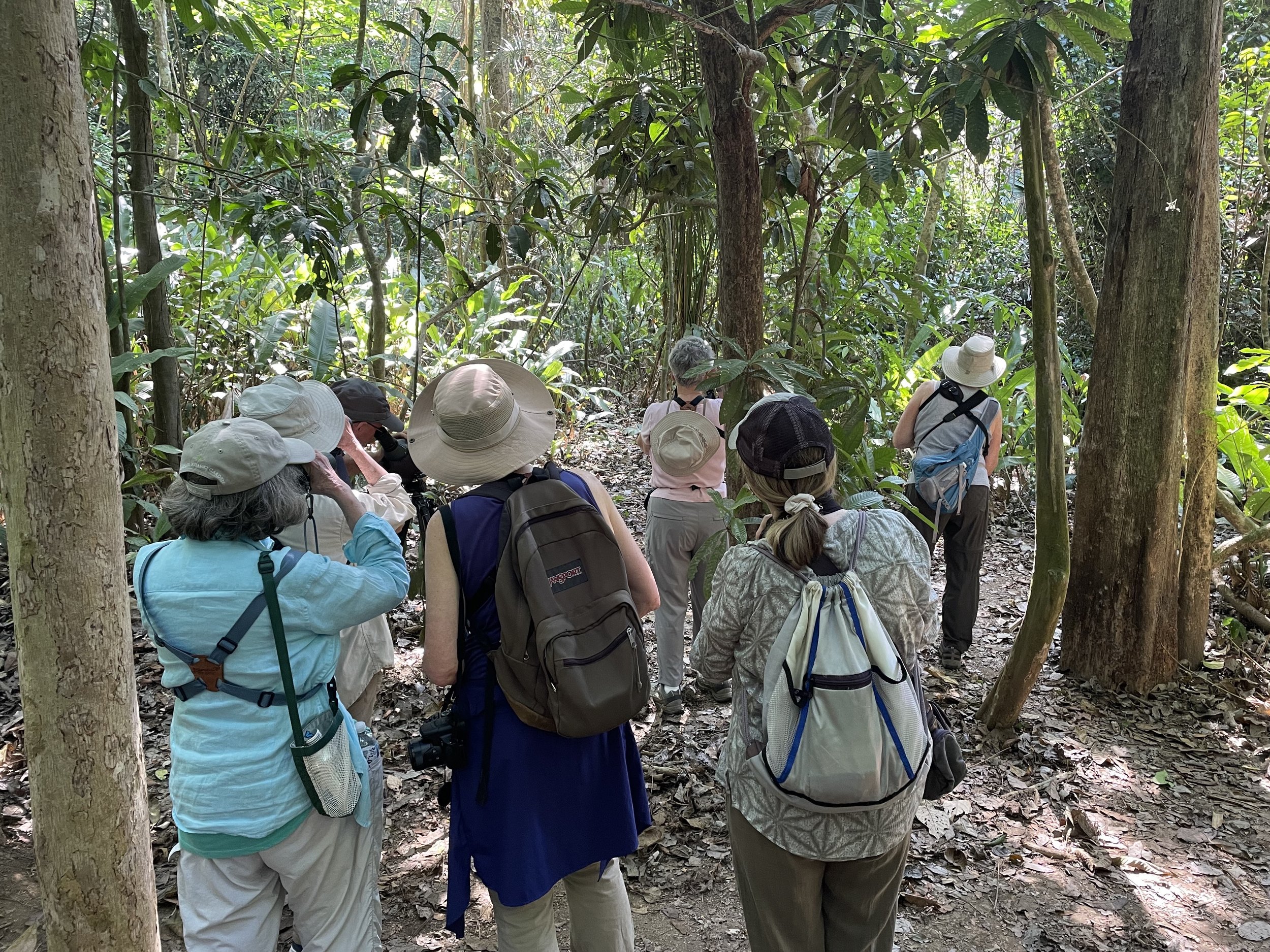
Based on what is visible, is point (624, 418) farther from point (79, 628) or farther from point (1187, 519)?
point (79, 628)

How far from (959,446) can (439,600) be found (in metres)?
3.24

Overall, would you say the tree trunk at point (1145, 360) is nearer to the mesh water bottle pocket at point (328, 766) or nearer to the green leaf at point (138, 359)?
the mesh water bottle pocket at point (328, 766)

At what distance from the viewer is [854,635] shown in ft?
5.48

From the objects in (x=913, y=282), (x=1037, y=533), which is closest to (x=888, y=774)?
(x=1037, y=533)

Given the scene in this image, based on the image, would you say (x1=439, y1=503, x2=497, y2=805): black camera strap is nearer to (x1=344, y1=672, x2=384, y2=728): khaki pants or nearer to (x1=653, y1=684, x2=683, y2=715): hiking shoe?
(x1=344, y1=672, x2=384, y2=728): khaki pants

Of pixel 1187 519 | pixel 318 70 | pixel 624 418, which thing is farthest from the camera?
pixel 318 70

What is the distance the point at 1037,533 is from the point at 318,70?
568 inches

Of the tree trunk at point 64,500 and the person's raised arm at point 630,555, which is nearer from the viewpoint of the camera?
the tree trunk at point 64,500

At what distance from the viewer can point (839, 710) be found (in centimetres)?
164

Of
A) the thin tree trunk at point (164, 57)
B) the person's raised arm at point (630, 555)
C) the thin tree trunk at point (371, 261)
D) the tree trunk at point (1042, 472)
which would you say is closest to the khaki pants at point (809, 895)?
the person's raised arm at point (630, 555)

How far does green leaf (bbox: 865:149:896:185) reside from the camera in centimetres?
288

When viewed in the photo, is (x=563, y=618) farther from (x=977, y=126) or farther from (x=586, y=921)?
(x=977, y=126)

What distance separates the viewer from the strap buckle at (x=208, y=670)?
1758 millimetres

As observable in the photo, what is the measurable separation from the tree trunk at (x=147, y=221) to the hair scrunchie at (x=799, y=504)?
366 cm
